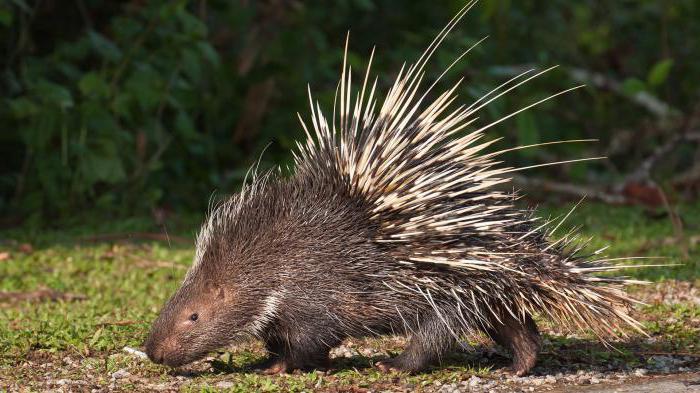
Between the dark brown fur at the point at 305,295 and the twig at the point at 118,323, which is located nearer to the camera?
the dark brown fur at the point at 305,295

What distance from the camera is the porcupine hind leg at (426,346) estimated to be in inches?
208

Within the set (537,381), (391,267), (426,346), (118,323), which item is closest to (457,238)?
(391,267)

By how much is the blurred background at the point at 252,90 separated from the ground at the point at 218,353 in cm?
144

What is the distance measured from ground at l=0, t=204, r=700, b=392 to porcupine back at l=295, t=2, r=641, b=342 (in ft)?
1.02

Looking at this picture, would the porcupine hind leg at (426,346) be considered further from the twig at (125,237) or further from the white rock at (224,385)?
the twig at (125,237)

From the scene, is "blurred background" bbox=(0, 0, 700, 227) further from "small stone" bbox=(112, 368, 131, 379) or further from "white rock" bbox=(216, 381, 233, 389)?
"small stone" bbox=(112, 368, 131, 379)

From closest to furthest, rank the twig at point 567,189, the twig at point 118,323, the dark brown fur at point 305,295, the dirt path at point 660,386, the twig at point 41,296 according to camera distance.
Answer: the dirt path at point 660,386 → the dark brown fur at point 305,295 → the twig at point 118,323 → the twig at point 41,296 → the twig at point 567,189

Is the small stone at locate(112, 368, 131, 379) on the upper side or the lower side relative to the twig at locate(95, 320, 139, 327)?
lower

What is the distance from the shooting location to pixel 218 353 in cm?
588

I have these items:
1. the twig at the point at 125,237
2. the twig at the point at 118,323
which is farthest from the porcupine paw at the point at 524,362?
the twig at the point at 125,237

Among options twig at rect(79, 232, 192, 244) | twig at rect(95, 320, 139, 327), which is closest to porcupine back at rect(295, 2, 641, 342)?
twig at rect(95, 320, 139, 327)

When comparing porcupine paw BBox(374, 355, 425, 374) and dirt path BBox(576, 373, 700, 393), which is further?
porcupine paw BBox(374, 355, 425, 374)

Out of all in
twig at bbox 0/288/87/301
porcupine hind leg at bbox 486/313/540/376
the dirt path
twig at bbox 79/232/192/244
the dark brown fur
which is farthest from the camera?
twig at bbox 79/232/192/244

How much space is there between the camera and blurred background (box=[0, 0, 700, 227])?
9.88 meters
